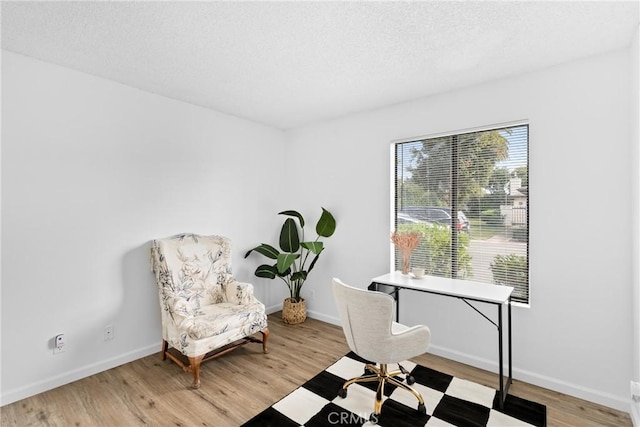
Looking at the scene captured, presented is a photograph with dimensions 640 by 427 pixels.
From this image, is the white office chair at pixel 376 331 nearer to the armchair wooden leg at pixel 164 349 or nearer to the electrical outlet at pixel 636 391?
the electrical outlet at pixel 636 391

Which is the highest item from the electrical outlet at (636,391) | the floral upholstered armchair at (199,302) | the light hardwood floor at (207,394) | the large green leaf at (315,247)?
the large green leaf at (315,247)

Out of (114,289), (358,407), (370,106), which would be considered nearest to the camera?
(358,407)

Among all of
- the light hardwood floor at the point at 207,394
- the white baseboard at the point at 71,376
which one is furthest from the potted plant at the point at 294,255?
the white baseboard at the point at 71,376

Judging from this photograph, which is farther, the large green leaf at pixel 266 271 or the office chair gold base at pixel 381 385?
the large green leaf at pixel 266 271

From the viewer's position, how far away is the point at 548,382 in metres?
2.41

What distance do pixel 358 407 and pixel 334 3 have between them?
255 centimetres

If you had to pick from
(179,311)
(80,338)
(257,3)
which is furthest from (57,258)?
(257,3)

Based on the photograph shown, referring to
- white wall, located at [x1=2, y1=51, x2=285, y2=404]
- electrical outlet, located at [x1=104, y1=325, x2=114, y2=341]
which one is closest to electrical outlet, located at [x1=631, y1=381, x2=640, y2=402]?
white wall, located at [x1=2, y1=51, x2=285, y2=404]

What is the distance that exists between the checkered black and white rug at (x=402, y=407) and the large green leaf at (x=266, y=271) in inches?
58.6

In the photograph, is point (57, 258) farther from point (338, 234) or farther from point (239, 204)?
point (338, 234)

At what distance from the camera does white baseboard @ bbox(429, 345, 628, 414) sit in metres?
2.18

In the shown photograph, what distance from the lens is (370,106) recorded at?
11.1 ft

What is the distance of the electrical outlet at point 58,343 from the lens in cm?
242

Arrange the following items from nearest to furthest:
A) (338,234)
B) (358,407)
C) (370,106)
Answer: (358,407) < (370,106) < (338,234)
